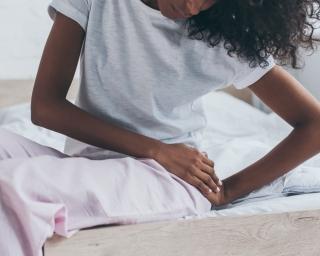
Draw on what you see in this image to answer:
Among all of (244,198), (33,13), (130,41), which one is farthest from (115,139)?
(33,13)

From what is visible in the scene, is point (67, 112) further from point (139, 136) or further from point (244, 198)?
point (244, 198)

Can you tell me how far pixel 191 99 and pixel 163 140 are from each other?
9cm

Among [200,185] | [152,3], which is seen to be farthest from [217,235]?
[152,3]

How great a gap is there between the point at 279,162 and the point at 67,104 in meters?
0.39

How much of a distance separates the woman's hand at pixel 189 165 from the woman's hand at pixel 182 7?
0.21 meters

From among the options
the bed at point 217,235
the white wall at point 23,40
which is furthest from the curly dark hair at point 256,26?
the white wall at point 23,40

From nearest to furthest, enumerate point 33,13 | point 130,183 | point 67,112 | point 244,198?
point 130,183 → point 67,112 → point 244,198 → point 33,13

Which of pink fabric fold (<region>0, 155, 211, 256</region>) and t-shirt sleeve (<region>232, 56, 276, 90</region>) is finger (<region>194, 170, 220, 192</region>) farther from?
t-shirt sleeve (<region>232, 56, 276, 90</region>)

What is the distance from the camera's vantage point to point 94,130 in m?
0.95

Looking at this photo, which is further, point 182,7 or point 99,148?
point 99,148

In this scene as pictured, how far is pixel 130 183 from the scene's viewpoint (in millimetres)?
851

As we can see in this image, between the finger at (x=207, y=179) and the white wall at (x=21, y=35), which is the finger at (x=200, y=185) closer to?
the finger at (x=207, y=179)

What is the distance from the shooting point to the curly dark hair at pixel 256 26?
906 millimetres

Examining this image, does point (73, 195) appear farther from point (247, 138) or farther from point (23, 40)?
point (23, 40)
